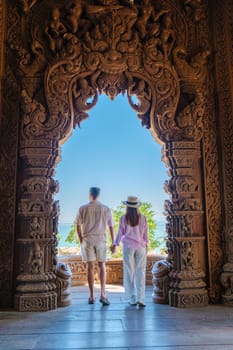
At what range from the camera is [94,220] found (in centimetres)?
400

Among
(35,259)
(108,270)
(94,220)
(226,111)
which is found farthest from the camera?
(108,270)

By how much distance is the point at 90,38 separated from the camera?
4184 mm

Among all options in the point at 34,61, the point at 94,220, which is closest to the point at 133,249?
the point at 94,220

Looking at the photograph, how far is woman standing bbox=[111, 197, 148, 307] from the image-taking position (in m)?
3.85

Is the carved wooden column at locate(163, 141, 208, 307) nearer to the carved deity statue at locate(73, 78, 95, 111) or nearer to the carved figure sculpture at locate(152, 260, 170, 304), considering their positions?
the carved figure sculpture at locate(152, 260, 170, 304)

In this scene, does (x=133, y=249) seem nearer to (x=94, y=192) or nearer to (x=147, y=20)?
(x=94, y=192)

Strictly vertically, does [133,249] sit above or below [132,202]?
below

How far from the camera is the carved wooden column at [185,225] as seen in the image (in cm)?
383

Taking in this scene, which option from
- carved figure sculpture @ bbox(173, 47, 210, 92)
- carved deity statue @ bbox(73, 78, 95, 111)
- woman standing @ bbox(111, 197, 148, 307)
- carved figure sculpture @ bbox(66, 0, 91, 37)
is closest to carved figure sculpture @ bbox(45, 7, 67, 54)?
carved figure sculpture @ bbox(66, 0, 91, 37)

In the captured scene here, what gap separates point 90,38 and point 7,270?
3.11m

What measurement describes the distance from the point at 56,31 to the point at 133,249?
9.68 feet

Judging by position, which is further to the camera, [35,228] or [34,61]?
[34,61]

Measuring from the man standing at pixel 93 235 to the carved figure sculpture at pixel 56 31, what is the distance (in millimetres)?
1907

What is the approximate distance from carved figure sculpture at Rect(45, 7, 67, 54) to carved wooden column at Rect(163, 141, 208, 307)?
193 centimetres
